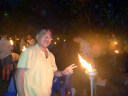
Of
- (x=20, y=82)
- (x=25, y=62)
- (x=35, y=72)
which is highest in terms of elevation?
(x=25, y=62)

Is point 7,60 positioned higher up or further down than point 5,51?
further down

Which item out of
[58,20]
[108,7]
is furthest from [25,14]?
[108,7]

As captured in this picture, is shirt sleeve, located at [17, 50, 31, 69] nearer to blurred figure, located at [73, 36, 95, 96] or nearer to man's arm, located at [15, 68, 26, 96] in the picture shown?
man's arm, located at [15, 68, 26, 96]

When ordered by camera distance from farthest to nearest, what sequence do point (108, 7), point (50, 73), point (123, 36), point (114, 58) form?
point (108, 7) → point (123, 36) → point (114, 58) → point (50, 73)

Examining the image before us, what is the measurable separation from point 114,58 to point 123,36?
9.19 ft

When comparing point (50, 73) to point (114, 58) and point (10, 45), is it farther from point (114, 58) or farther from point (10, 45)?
point (114, 58)

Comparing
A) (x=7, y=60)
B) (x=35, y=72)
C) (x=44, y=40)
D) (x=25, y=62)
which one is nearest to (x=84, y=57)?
(x=7, y=60)

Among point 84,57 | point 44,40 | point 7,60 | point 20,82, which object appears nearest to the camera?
point 20,82

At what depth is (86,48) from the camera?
5.93m

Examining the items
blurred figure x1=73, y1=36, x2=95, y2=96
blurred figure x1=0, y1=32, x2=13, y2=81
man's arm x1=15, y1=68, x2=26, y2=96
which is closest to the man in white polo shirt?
man's arm x1=15, y1=68, x2=26, y2=96

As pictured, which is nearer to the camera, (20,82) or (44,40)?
(20,82)

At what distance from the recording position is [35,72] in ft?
6.72

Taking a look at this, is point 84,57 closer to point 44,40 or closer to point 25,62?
point 44,40

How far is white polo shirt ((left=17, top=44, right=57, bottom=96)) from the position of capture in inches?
77.5
